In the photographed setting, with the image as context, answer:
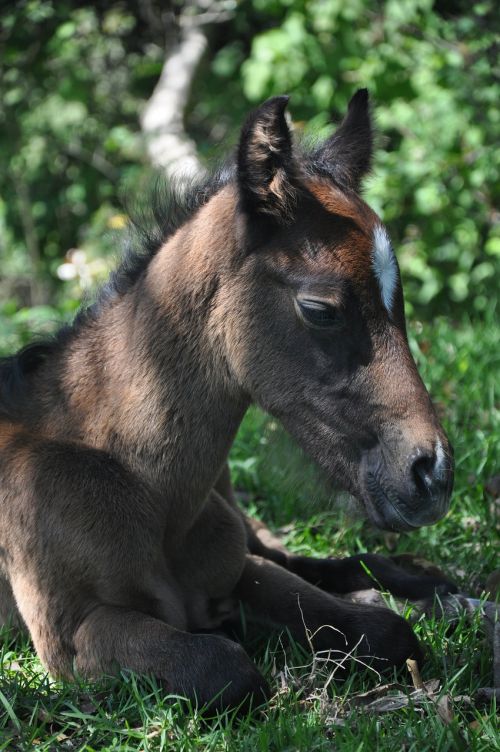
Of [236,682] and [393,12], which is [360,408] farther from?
[393,12]

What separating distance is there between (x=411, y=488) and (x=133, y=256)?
152 centimetres

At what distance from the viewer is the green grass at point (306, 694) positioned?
2.91 m

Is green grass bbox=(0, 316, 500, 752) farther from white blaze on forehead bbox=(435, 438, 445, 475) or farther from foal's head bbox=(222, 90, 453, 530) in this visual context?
white blaze on forehead bbox=(435, 438, 445, 475)

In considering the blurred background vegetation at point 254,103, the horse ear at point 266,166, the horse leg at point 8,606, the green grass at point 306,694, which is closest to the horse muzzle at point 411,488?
the green grass at point 306,694

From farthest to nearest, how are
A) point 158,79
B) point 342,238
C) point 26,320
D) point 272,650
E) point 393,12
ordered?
point 158,79, point 393,12, point 26,320, point 272,650, point 342,238

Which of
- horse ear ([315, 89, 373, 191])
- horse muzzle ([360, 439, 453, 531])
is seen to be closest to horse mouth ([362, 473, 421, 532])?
horse muzzle ([360, 439, 453, 531])

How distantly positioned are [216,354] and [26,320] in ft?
16.0

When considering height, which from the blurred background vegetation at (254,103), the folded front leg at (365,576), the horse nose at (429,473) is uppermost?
the horse nose at (429,473)

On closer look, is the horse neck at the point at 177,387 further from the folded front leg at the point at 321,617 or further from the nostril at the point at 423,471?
the nostril at the point at 423,471

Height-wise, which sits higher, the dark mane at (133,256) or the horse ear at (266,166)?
the horse ear at (266,166)

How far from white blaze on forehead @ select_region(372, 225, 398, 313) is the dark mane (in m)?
0.73

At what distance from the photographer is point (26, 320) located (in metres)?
8.02

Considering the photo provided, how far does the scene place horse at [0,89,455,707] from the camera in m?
3.21

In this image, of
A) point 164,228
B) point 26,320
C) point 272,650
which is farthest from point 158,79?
point 272,650
